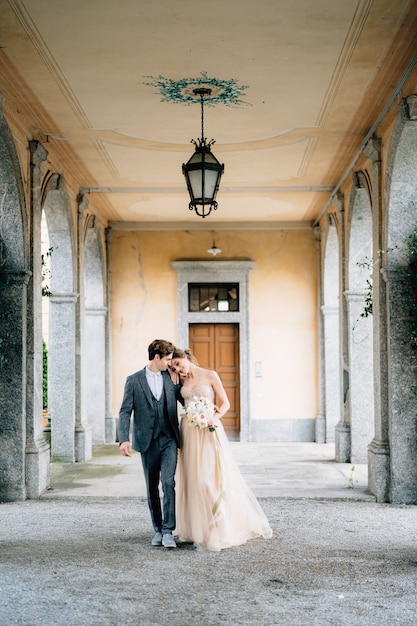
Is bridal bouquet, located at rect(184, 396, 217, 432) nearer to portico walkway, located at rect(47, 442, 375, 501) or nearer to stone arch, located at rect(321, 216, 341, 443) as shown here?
portico walkway, located at rect(47, 442, 375, 501)

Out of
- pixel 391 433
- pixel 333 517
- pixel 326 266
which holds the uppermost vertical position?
pixel 326 266

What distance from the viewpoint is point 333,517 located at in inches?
287

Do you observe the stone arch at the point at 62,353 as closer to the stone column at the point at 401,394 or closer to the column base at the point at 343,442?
the column base at the point at 343,442

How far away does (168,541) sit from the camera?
598cm

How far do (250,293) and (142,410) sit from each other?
8.62m

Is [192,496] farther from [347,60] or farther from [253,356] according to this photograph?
[253,356]

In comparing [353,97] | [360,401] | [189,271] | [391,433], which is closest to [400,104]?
[353,97]

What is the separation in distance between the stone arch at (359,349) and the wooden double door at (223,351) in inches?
166

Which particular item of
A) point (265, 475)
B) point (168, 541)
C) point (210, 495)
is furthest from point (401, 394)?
point (168, 541)

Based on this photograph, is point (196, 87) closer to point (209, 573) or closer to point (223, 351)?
point (209, 573)

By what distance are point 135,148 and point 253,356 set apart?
6.14 m

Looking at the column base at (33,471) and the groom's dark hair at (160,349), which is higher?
the groom's dark hair at (160,349)

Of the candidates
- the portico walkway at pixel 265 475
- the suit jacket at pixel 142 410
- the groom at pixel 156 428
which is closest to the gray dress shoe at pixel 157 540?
the groom at pixel 156 428

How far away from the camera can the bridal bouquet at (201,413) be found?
6137 millimetres
